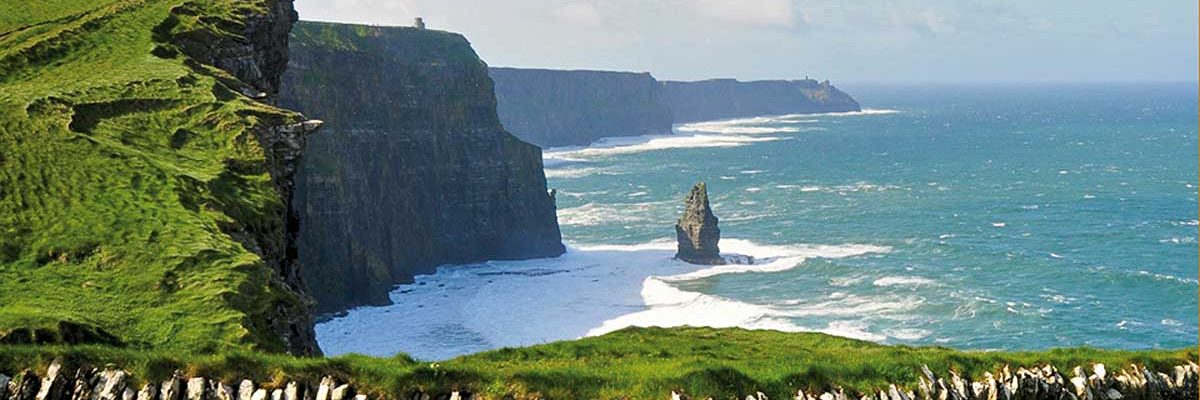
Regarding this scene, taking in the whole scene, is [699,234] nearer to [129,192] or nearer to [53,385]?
[129,192]

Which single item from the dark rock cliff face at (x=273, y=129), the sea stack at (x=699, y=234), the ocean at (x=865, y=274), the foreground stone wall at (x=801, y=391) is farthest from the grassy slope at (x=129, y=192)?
the sea stack at (x=699, y=234)

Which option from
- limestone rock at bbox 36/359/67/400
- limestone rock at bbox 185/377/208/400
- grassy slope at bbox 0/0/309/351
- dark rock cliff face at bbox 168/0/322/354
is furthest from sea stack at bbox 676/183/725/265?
limestone rock at bbox 36/359/67/400

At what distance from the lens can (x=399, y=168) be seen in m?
100

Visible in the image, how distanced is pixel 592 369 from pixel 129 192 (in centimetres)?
1600

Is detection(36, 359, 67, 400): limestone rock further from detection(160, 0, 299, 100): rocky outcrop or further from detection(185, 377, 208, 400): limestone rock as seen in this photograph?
detection(160, 0, 299, 100): rocky outcrop

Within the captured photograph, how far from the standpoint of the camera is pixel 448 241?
105062 millimetres

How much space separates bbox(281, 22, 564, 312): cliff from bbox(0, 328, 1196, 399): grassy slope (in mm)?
55246

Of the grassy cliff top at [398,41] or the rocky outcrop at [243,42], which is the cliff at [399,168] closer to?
the grassy cliff top at [398,41]

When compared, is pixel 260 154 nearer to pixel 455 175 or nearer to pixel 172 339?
pixel 172 339

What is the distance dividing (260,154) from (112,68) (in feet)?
38.1

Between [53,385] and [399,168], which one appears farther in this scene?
[399,168]

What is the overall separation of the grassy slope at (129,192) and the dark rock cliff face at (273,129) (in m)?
0.52

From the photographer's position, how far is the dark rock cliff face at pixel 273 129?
27922 mm

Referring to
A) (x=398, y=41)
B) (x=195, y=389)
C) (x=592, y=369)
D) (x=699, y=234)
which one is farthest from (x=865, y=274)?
(x=195, y=389)
